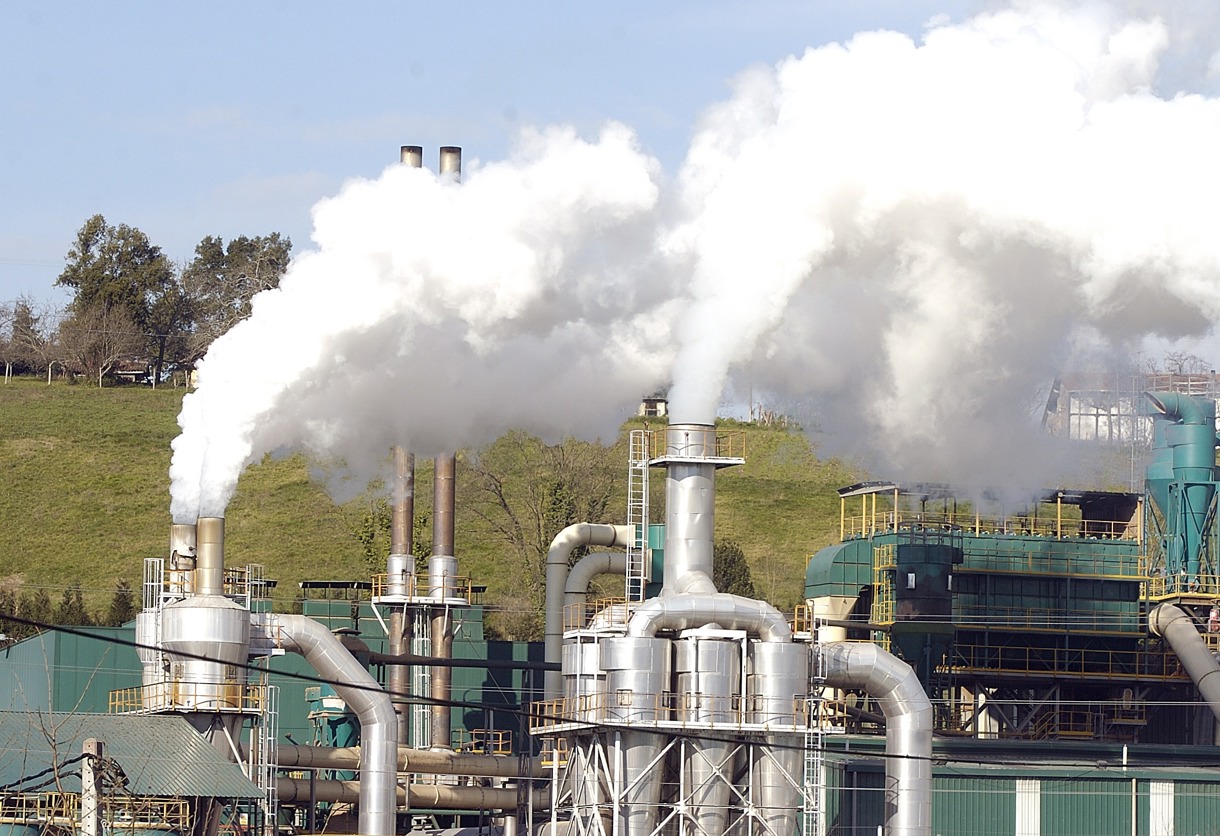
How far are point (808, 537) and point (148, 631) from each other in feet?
206

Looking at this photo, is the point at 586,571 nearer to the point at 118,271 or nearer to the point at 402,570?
the point at 402,570

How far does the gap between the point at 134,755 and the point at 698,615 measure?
12558 millimetres

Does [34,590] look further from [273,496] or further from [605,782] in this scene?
[605,782]

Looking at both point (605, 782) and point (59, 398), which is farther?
point (59, 398)

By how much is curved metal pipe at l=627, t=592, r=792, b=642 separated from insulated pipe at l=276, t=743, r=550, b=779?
41.6ft

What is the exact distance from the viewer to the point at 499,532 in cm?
10256

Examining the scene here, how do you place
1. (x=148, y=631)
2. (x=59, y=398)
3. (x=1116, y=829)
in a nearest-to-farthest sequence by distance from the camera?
(x=148, y=631) < (x=1116, y=829) < (x=59, y=398)

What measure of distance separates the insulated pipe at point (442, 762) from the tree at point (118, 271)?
86128 mm

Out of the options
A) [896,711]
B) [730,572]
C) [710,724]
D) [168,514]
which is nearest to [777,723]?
[710,724]

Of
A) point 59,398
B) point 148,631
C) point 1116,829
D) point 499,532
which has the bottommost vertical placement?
point 1116,829

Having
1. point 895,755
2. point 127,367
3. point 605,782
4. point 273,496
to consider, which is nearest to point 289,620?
point 605,782

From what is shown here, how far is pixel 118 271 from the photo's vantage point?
140 metres

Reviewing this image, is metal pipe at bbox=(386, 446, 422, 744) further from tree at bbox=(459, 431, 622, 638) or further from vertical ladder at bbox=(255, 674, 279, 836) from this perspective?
tree at bbox=(459, 431, 622, 638)

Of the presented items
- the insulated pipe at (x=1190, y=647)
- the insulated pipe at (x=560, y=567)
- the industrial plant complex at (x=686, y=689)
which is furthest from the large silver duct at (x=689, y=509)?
the insulated pipe at (x=1190, y=647)
